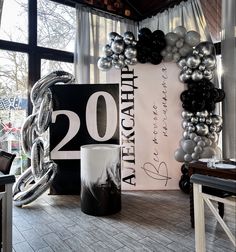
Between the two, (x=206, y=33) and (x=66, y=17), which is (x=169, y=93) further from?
(x=66, y=17)

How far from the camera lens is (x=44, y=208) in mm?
3139

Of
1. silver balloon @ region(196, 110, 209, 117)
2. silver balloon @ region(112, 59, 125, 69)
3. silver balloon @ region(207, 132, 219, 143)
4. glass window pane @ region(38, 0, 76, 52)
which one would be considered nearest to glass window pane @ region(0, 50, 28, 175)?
glass window pane @ region(38, 0, 76, 52)

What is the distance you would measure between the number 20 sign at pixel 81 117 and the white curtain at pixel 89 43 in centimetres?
84

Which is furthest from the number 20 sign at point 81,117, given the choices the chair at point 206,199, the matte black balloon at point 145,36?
the chair at point 206,199

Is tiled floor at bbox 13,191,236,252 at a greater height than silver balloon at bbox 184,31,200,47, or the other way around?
silver balloon at bbox 184,31,200,47

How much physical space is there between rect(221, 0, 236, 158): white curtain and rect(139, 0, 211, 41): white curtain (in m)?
0.36

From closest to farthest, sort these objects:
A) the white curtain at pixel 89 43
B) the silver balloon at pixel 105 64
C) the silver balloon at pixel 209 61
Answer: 1. the silver balloon at pixel 209 61
2. the silver balloon at pixel 105 64
3. the white curtain at pixel 89 43

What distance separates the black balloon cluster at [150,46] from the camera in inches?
143

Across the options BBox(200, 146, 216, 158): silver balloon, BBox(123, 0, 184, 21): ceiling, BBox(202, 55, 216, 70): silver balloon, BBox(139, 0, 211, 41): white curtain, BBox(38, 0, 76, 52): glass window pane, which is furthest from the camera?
BBox(123, 0, 184, 21): ceiling

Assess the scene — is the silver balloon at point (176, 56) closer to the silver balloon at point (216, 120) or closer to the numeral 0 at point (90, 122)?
the silver balloon at point (216, 120)

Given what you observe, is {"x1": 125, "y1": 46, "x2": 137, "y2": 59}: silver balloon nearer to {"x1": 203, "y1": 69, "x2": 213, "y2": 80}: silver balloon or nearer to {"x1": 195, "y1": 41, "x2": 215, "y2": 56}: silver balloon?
{"x1": 195, "y1": 41, "x2": 215, "y2": 56}: silver balloon

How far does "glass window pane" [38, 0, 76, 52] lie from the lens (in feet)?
13.9

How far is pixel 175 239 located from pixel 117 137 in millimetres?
1743

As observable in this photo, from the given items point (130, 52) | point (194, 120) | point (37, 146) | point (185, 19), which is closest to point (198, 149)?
point (194, 120)
